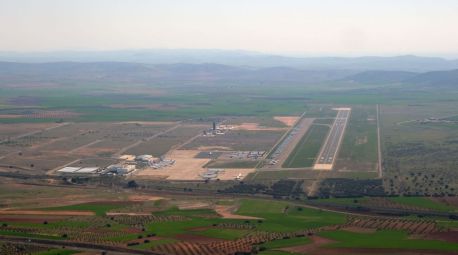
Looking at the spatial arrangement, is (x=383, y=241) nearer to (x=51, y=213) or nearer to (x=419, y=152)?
(x=51, y=213)

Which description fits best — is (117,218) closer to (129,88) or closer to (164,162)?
(164,162)

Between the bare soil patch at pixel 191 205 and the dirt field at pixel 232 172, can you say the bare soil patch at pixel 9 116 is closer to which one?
the dirt field at pixel 232 172

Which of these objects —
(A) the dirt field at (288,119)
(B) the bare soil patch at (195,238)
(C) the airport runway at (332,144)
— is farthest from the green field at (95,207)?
(A) the dirt field at (288,119)

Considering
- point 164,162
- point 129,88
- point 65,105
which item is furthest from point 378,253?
point 129,88

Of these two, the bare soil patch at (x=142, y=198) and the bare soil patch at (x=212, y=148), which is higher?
the bare soil patch at (x=212, y=148)

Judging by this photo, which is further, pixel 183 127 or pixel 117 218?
pixel 183 127

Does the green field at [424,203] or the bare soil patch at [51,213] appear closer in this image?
the bare soil patch at [51,213]

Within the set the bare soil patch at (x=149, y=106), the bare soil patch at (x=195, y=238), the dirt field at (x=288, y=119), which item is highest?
the bare soil patch at (x=149, y=106)
